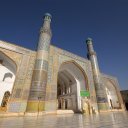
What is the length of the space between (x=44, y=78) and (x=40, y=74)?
53 cm

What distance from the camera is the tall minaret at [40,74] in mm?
8973

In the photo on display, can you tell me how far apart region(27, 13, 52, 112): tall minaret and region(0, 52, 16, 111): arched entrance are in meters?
2.44

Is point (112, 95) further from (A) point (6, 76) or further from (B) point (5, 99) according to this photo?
(A) point (6, 76)

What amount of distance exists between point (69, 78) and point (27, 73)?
790cm

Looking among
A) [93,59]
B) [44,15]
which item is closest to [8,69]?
[44,15]

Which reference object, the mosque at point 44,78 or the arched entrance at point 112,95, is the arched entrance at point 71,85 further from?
the arched entrance at point 112,95

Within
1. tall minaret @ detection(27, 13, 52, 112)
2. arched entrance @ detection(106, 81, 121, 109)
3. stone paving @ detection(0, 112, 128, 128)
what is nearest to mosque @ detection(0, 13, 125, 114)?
tall minaret @ detection(27, 13, 52, 112)

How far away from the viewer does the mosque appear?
911cm

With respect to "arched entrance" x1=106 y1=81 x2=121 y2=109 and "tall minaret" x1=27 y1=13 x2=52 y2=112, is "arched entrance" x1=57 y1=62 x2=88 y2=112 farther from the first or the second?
"arched entrance" x1=106 y1=81 x2=121 y2=109

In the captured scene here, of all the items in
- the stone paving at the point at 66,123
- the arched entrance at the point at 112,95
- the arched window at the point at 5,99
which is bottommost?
the stone paving at the point at 66,123

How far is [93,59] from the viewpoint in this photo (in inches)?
664

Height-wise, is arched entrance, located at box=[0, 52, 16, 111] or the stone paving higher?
arched entrance, located at box=[0, 52, 16, 111]

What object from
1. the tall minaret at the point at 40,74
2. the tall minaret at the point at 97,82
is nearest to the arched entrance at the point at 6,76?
the tall minaret at the point at 40,74

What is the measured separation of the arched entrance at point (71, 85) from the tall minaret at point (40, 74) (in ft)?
12.5
